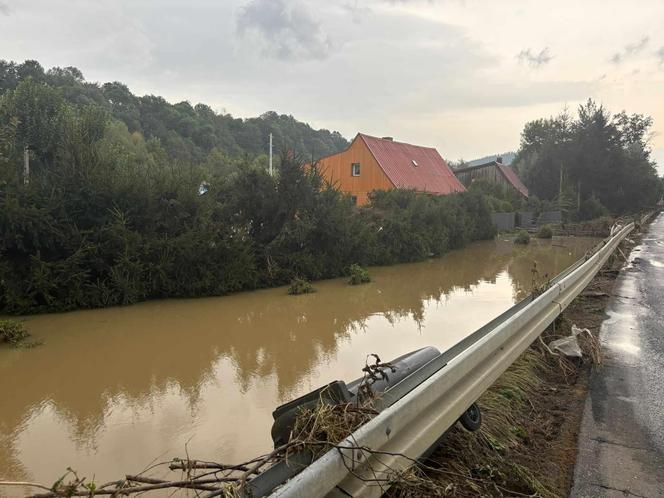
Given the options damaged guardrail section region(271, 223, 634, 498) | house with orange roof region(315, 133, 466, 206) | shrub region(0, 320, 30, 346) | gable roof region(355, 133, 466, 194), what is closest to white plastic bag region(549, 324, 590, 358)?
damaged guardrail section region(271, 223, 634, 498)

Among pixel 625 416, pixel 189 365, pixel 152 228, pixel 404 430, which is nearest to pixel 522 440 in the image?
pixel 625 416

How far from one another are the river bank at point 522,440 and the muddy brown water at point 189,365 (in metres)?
1.79

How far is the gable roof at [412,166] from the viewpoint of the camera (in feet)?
113

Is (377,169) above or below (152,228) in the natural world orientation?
above

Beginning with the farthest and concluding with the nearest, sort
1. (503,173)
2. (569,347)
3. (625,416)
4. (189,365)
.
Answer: (503,173), (189,365), (569,347), (625,416)

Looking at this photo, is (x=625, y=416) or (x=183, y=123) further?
(x=183, y=123)

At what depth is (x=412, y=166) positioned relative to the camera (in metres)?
38.3

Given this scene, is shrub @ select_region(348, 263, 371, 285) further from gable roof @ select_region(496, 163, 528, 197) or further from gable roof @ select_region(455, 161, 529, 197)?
gable roof @ select_region(496, 163, 528, 197)

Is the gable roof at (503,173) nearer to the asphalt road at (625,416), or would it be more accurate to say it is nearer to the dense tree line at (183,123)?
the dense tree line at (183,123)

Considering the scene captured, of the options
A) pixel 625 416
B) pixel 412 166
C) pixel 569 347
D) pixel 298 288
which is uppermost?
pixel 412 166

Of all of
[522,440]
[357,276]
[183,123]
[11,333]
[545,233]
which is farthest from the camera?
[183,123]

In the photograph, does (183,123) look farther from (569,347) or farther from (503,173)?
(569,347)

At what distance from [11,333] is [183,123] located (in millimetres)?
74191

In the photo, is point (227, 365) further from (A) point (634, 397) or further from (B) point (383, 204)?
(B) point (383, 204)
